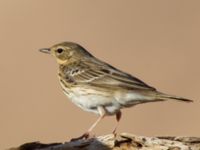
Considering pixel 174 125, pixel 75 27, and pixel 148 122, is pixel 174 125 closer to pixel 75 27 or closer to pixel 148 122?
pixel 148 122

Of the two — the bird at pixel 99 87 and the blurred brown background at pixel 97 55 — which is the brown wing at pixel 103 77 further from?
the blurred brown background at pixel 97 55

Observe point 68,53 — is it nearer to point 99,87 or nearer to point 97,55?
point 99,87

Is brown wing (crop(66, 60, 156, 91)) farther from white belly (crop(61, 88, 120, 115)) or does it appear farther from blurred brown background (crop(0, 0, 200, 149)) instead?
blurred brown background (crop(0, 0, 200, 149))

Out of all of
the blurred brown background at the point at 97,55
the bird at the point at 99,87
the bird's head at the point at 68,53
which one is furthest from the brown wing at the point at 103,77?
the blurred brown background at the point at 97,55

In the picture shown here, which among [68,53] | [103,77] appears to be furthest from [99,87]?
[68,53]

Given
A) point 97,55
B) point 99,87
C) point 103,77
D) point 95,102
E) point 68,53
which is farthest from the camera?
point 97,55

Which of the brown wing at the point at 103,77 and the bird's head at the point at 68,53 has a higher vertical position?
the bird's head at the point at 68,53

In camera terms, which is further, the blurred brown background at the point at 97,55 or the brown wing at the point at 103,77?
the blurred brown background at the point at 97,55
